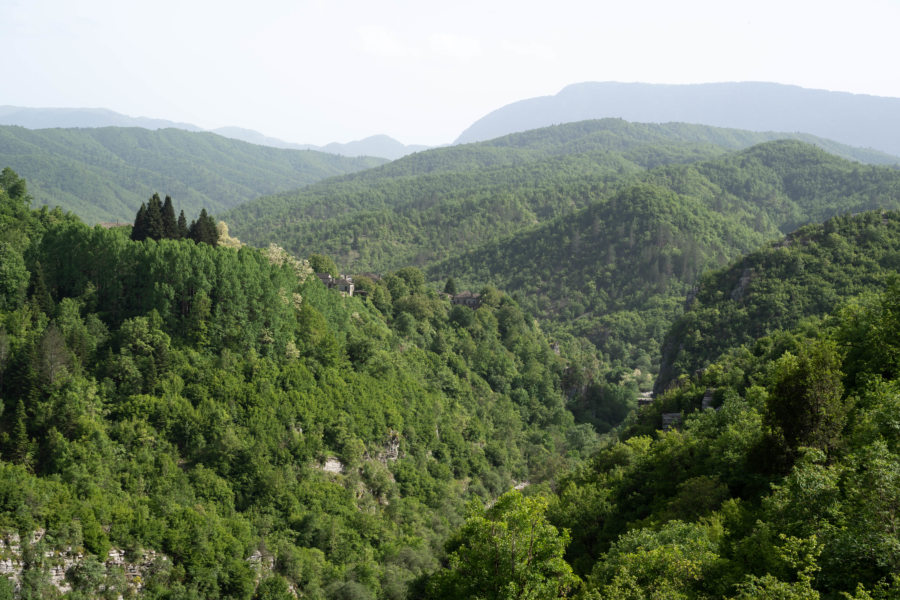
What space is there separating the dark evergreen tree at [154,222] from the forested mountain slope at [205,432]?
8.44 ft

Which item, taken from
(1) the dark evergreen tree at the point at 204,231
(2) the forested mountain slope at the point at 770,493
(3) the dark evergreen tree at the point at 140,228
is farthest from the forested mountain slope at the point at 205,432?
(2) the forested mountain slope at the point at 770,493

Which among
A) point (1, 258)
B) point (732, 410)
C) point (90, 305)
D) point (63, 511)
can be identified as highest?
point (1, 258)

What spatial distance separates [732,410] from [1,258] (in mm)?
60975

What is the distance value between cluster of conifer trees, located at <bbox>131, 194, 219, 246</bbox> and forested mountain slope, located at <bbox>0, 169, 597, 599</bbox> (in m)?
2.04

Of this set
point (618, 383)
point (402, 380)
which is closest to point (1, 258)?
point (402, 380)

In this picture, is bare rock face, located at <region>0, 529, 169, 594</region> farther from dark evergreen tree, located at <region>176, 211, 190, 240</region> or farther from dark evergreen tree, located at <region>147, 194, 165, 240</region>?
dark evergreen tree, located at <region>176, 211, 190, 240</region>

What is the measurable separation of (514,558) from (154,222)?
54.0 meters

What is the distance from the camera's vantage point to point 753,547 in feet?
88.8

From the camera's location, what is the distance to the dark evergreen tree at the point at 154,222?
70.9 m

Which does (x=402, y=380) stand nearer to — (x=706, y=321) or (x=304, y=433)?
(x=304, y=433)

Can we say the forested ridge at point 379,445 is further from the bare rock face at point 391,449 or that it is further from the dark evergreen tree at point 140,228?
the dark evergreen tree at point 140,228

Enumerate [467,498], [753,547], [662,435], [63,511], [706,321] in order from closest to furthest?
[753,547], [63,511], [662,435], [467,498], [706,321]

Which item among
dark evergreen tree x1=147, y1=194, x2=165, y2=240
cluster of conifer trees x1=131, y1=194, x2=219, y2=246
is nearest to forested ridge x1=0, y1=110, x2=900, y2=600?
cluster of conifer trees x1=131, y1=194, x2=219, y2=246

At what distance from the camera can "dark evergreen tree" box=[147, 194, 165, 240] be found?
70938 millimetres
